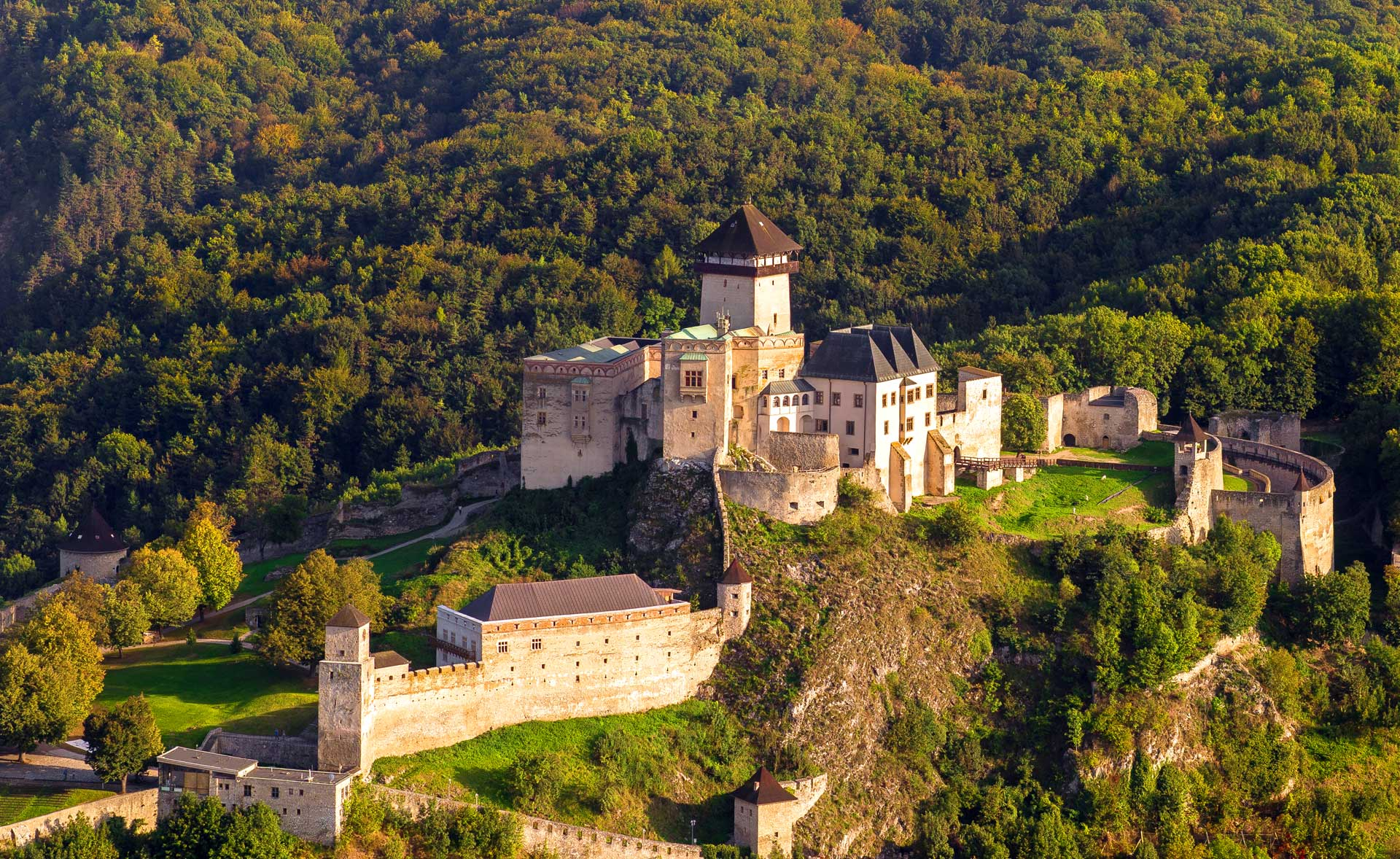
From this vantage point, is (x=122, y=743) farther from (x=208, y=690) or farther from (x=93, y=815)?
(x=208, y=690)

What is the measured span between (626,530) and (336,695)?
14.6m

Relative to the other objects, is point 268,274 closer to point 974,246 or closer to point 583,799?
point 974,246

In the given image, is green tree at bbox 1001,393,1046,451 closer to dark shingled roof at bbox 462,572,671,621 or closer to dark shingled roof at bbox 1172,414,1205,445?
dark shingled roof at bbox 1172,414,1205,445

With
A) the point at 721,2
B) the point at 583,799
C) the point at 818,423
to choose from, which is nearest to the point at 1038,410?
the point at 818,423

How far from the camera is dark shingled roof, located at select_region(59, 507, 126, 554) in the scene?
95688 mm

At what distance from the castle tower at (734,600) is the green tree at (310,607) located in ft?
35.5

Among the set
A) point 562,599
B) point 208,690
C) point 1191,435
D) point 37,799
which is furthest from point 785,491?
point 37,799

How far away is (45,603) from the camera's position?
7838 centimetres

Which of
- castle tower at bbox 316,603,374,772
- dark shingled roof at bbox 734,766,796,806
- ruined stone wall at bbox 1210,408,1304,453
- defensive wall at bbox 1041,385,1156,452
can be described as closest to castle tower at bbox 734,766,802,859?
dark shingled roof at bbox 734,766,796,806

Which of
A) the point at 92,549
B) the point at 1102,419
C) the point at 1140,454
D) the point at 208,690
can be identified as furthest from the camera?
the point at 92,549

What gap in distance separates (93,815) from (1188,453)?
1584 inches

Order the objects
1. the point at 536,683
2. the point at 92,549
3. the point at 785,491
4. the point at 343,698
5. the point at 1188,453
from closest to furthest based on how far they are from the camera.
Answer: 1. the point at 343,698
2. the point at 536,683
3. the point at 785,491
4. the point at 1188,453
5. the point at 92,549

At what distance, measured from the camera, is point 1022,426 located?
90312 millimetres

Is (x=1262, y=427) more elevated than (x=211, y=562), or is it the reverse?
(x=1262, y=427)
